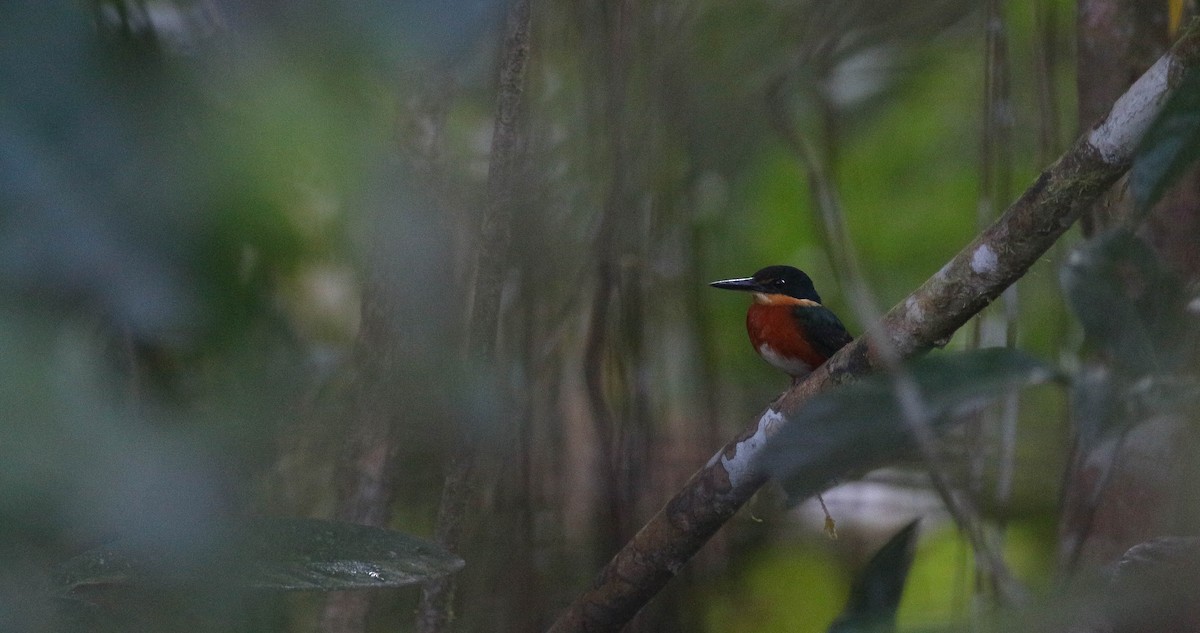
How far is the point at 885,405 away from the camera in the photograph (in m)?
0.83

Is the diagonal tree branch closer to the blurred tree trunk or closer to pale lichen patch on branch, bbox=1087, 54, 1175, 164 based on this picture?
pale lichen patch on branch, bbox=1087, 54, 1175, 164

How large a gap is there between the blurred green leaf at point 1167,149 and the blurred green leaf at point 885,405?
15cm

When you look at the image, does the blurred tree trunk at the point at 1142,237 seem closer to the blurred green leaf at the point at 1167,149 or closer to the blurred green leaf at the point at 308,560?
the blurred green leaf at the point at 1167,149

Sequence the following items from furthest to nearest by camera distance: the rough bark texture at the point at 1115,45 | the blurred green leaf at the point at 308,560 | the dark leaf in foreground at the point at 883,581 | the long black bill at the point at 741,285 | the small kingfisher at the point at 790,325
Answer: the small kingfisher at the point at 790,325 → the long black bill at the point at 741,285 → the rough bark texture at the point at 1115,45 → the dark leaf in foreground at the point at 883,581 → the blurred green leaf at the point at 308,560

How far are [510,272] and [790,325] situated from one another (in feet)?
3.22

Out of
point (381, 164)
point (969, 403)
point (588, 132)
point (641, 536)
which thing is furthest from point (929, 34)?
point (381, 164)

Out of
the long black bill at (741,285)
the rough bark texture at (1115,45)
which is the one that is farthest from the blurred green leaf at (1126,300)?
the long black bill at (741,285)

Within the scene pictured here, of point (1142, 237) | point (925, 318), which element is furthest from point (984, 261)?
point (1142, 237)

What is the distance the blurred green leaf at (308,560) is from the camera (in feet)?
3.09

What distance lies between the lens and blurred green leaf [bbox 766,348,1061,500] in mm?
808

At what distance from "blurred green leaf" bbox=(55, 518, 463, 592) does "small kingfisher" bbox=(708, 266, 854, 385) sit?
1.74 meters

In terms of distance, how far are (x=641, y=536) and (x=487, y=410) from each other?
2.05 ft

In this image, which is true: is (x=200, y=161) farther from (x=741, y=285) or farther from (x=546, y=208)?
(x=741, y=285)

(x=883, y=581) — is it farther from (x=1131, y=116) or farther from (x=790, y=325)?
(x=790, y=325)
